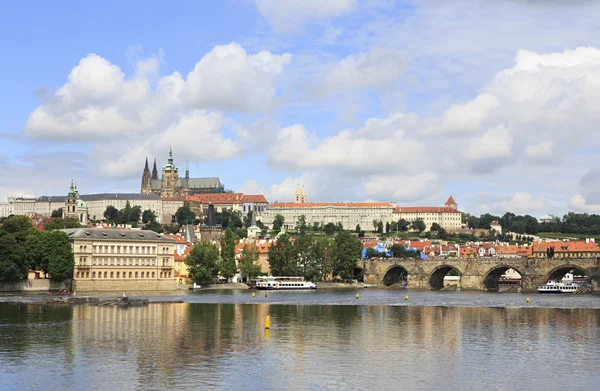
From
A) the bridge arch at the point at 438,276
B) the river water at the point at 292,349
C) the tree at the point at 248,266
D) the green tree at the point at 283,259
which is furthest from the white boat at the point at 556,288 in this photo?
the river water at the point at 292,349

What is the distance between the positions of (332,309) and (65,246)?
115 ft

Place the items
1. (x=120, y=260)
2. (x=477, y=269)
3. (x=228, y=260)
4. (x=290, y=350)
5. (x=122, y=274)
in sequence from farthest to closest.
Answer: (x=477, y=269)
(x=228, y=260)
(x=120, y=260)
(x=122, y=274)
(x=290, y=350)

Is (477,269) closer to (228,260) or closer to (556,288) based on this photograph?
(556,288)

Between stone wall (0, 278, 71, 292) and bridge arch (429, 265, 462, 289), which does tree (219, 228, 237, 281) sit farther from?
bridge arch (429, 265, 462, 289)

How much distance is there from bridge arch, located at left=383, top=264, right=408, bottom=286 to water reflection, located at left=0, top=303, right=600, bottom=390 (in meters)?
67.2

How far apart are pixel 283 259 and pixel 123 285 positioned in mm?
33148

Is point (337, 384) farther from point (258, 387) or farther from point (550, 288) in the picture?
point (550, 288)

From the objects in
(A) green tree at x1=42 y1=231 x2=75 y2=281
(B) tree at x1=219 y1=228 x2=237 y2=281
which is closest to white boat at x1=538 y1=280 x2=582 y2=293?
(B) tree at x1=219 y1=228 x2=237 y2=281

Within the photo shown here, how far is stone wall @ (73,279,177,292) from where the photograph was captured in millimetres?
95125

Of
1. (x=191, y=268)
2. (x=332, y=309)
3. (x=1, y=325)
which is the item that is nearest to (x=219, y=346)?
(x=1, y=325)

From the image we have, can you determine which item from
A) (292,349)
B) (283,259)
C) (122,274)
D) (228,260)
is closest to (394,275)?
(283,259)

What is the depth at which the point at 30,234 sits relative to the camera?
96500mm

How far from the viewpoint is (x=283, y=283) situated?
115 m

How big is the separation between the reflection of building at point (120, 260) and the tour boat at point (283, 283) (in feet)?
41.3
